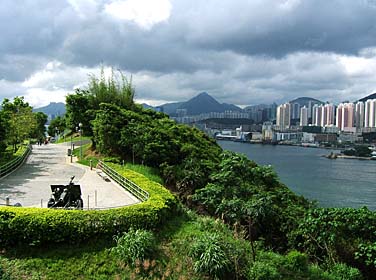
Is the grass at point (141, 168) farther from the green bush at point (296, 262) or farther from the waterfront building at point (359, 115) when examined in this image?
the waterfront building at point (359, 115)

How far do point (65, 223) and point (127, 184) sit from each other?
19.1ft

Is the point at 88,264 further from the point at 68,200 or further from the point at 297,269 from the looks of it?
the point at 297,269

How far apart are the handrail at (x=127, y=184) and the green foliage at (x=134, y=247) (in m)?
2.92

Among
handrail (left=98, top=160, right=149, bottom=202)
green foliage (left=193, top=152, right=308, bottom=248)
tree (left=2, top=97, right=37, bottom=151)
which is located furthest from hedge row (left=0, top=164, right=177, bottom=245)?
tree (left=2, top=97, right=37, bottom=151)

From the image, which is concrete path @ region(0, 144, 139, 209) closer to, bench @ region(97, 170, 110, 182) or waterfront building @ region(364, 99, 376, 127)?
bench @ region(97, 170, 110, 182)

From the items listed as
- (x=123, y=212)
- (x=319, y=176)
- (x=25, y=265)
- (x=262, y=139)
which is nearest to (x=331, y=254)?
(x=123, y=212)

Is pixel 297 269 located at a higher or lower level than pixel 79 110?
lower

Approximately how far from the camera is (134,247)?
940 cm

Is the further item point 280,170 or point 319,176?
point 280,170

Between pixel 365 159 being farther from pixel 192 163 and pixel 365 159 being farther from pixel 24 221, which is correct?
pixel 24 221

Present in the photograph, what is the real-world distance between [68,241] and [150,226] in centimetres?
231

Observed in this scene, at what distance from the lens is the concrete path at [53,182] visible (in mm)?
13695

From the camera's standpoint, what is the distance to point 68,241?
9680 mm

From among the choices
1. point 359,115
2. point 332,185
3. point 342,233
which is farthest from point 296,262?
point 359,115
